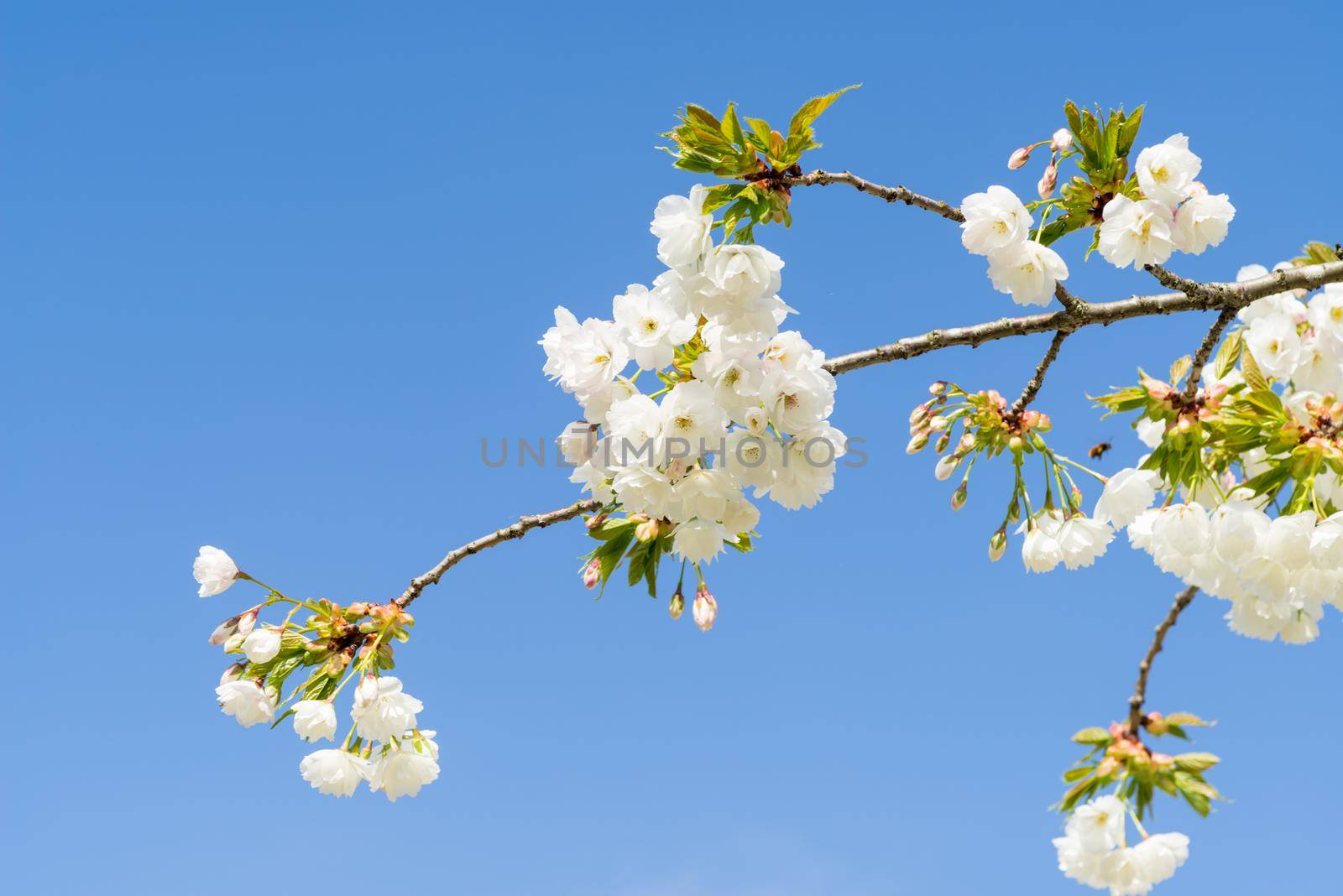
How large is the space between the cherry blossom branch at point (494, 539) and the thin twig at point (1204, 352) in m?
1.69

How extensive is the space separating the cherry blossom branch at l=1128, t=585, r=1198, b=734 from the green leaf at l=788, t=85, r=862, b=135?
1707mm

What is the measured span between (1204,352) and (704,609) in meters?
1.62

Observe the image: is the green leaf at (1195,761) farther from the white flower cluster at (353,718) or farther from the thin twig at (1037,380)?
the white flower cluster at (353,718)

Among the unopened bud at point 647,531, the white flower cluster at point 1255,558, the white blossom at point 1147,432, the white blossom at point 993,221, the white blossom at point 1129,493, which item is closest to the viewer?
the white flower cluster at point 1255,558

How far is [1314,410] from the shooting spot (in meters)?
2.63

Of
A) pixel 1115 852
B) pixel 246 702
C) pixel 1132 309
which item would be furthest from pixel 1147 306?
pixel 246 702

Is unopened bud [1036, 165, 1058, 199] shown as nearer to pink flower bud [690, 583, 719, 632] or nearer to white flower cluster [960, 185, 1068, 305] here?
white flower cluster [960, 185, 1068, 305]

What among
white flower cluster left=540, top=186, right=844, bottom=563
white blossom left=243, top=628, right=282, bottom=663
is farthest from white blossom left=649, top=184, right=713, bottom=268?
white blossom left=243, top=628, right=282, bottom=663

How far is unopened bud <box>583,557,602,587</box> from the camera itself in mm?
2674

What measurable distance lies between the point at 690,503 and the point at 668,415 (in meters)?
0.23

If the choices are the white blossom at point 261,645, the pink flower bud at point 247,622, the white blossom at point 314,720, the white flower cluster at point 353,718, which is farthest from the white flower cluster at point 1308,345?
the pink flower bud at point 247,622

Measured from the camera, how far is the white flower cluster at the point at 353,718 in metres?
3.13

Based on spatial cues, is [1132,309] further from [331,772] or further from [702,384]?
[331,772]

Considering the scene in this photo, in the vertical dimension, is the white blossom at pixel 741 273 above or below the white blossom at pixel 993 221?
below
